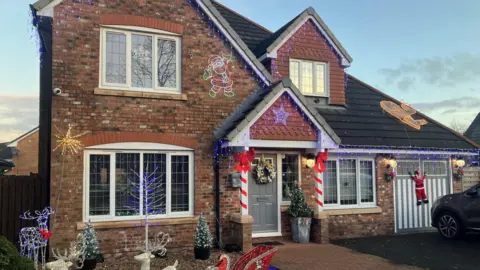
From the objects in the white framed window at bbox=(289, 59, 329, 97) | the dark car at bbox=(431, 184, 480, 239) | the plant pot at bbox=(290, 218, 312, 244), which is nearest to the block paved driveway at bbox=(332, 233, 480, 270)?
the dark car at bbox=(431, 184, 480, 239)

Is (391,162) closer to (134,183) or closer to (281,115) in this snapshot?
(281,115)

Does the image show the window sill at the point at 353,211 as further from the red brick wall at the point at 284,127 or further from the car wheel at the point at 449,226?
the red brick wall at the point at 284,127

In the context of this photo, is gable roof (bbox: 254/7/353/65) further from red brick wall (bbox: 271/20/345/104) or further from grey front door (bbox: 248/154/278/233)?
grey front door (bbox: 248/154/278/233)

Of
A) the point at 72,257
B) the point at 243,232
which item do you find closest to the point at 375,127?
the point at 243,232

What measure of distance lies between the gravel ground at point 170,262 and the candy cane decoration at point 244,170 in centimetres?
134

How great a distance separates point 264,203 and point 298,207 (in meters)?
0.98

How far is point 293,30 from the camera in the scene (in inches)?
546

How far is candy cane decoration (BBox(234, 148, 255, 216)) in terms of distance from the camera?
10.7m

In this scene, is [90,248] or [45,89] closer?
[90,248]

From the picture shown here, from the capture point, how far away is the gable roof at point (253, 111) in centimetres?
1036

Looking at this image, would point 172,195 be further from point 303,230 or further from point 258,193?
point 303,230

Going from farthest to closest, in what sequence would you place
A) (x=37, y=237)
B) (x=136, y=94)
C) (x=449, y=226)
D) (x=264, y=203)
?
(x=449, y=226) → (x=264, y=203) → (x=136, y=94) → (x=37, y=237)

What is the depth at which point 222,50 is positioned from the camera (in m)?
11.4

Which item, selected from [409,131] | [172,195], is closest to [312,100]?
[409,131]
